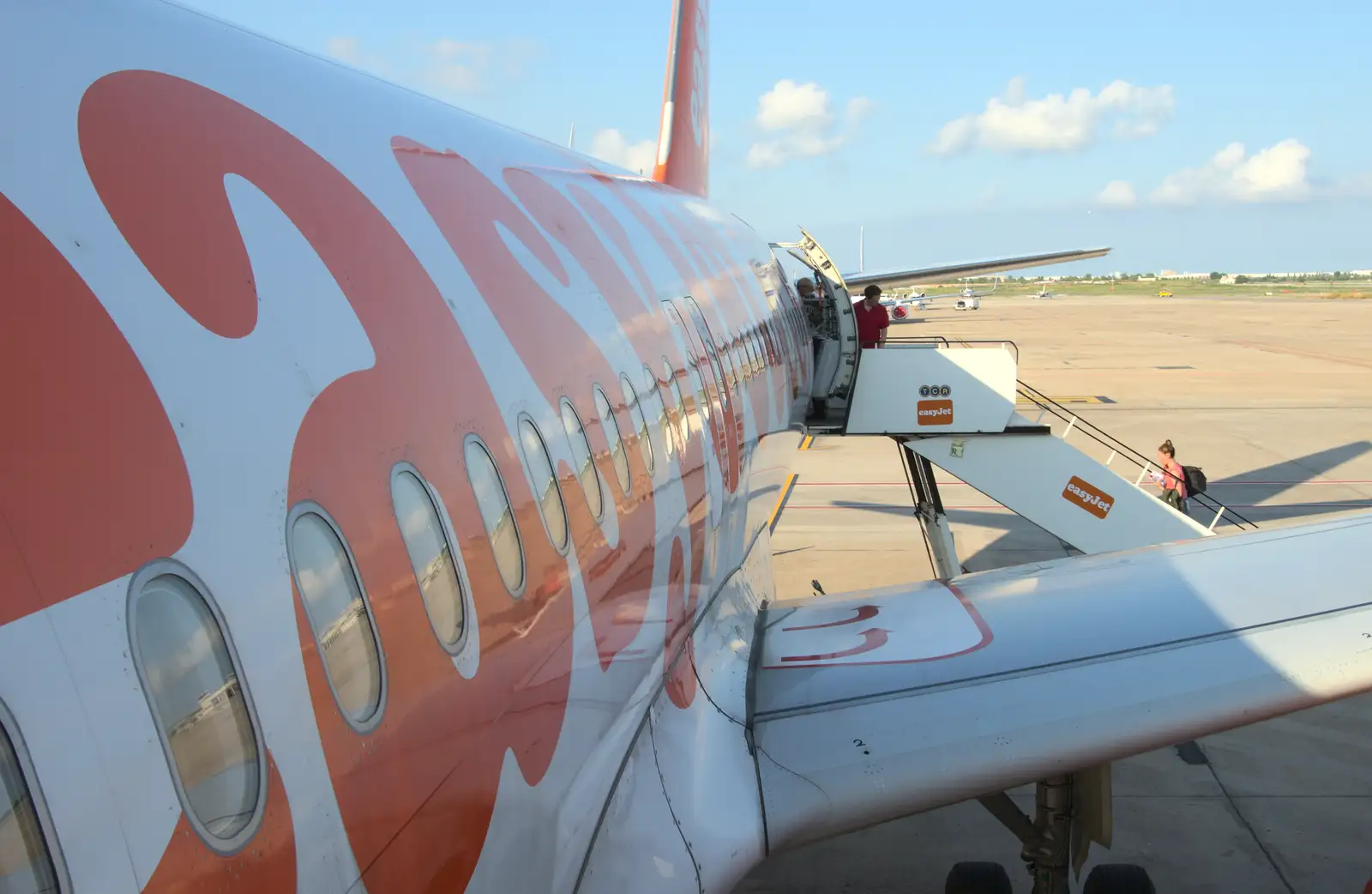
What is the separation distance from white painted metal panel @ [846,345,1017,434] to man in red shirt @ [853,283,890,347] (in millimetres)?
798

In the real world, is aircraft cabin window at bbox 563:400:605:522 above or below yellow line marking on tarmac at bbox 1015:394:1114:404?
above

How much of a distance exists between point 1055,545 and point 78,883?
44.9 ft

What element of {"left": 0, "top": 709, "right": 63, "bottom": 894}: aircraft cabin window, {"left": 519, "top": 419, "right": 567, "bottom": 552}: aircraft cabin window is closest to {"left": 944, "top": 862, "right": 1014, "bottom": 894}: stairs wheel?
{"left": 519, "top": 419, "right": 567, "bottom": 552}: aircraft cabin window

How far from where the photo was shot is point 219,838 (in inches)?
66.6

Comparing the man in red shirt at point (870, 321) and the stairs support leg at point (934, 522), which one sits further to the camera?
the man in red shirt at point (870, 321)

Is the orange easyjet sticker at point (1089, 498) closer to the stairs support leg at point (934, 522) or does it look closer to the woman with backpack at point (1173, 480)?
the stairs support leg at point (934, 522)

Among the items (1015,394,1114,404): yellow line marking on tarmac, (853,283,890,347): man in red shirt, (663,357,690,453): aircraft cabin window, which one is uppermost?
(663,357,690,453): aircraft cabin window

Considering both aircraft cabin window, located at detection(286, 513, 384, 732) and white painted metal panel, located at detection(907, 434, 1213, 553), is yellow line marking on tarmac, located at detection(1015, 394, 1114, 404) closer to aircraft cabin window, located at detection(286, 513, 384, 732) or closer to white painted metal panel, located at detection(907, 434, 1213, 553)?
white painted metal panel, located at detection(907, 434, 1213, 553)

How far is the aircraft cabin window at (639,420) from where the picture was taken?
4.53 m

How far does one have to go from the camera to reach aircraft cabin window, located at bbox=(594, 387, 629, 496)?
4133 mm

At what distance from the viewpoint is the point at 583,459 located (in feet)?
12.4

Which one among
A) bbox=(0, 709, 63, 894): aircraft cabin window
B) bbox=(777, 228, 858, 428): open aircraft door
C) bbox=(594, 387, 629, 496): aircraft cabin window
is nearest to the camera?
bbox=(0, 709, 63, 894): aircraft cabin window

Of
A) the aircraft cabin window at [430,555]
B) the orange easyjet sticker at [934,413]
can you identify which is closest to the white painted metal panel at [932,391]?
the orange easyjet sticker at [934,413]

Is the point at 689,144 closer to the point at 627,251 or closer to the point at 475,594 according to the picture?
the point at 627,251
